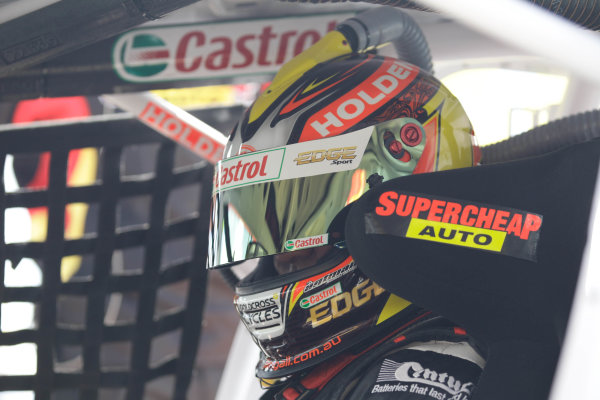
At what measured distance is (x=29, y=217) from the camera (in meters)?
1.28

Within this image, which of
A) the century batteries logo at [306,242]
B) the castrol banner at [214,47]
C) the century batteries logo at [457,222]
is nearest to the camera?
the century batteries logo at [457,222]

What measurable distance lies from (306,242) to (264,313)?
119 mm

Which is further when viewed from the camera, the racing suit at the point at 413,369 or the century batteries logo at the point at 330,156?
the century batteries logo at the point at 330,156

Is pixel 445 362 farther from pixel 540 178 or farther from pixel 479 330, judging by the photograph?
pixel 540 178

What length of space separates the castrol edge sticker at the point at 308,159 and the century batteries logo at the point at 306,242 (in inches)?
3.1

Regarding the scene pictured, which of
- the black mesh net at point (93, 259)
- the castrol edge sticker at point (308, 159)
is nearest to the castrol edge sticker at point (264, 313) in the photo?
the castrol edge sticker at point (308, 159)

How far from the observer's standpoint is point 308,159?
92 cm

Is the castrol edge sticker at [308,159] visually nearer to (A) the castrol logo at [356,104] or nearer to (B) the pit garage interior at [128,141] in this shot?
(A) the castrol logo at [356,104]

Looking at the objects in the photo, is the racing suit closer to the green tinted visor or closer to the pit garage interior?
the green tinted visor

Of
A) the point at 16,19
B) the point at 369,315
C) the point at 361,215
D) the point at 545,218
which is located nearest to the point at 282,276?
the point at 369,315

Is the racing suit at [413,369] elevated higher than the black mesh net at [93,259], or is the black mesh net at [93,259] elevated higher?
the black mesh net at [93,259]

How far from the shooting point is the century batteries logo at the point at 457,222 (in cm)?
74

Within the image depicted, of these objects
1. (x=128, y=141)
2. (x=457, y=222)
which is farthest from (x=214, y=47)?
(x=457, y=222)

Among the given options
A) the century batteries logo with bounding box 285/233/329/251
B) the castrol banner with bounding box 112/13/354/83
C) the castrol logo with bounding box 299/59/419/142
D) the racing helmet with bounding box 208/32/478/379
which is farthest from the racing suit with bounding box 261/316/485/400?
the castrol banner with bounding box 112/13/354/83
